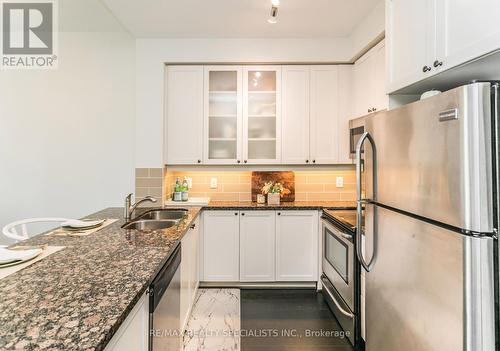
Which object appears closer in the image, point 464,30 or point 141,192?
point 464,30

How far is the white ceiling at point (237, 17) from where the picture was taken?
7.61 feet

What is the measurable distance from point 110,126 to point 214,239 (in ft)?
6.03

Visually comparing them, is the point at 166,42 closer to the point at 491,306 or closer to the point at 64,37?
the point at 64,37

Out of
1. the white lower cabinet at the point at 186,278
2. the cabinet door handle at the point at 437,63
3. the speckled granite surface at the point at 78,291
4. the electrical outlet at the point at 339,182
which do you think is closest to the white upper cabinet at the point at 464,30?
the cabinet door handle at the point at 437,63

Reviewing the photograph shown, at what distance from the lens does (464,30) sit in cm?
111

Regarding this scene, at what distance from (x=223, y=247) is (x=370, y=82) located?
2236mm

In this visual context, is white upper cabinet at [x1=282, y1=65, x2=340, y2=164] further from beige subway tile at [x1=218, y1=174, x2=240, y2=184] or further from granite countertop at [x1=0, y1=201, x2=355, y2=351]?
granite countertop at [x1=0, y1=201, x2=355, y2=351]

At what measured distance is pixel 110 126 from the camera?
3.21 m

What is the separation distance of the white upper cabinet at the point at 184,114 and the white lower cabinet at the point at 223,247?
701 mm

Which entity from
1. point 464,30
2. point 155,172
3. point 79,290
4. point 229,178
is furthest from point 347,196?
point 79,290

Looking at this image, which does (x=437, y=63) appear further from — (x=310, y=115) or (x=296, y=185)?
(x=296, y=185)

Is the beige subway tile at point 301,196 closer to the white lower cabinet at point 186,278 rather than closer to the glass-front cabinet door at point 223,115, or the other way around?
the glass-front cabinet door at point 223,115

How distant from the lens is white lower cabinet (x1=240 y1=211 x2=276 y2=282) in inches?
115

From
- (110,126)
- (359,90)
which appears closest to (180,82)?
(110,126)
